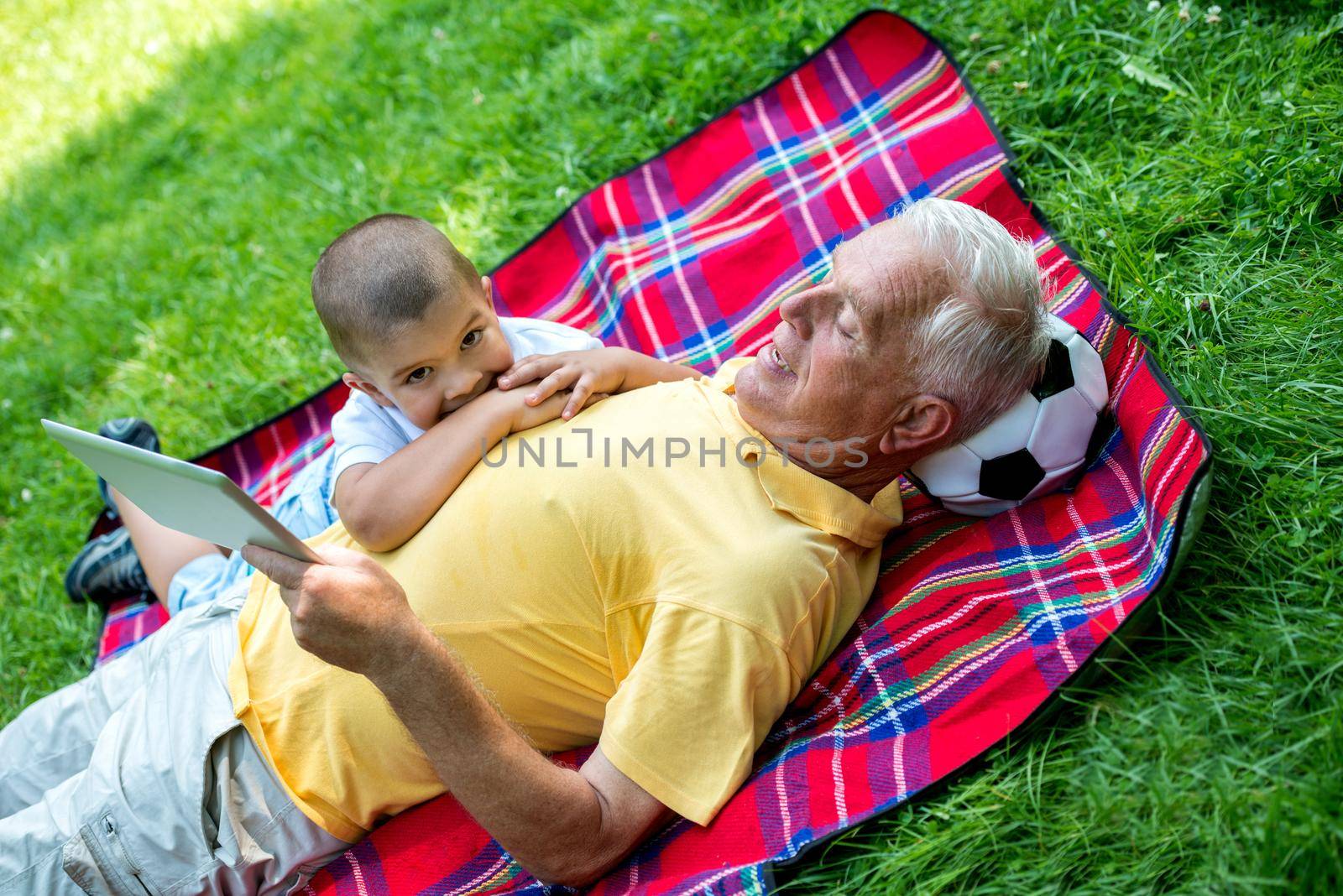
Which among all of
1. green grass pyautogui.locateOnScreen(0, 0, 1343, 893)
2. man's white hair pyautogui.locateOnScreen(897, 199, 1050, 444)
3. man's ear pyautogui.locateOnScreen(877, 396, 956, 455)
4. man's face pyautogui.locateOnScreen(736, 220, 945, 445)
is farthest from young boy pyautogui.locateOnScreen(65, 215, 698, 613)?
green grass pyautogui.locateOnScreen(0, 0, 1343, 893)

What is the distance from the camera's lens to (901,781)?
2.18 metres

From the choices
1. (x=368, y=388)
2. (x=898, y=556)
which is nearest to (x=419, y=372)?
(x=368, y=388)

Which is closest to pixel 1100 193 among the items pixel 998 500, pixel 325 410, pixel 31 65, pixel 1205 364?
pixel 1205 364

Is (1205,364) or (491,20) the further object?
(491,20)

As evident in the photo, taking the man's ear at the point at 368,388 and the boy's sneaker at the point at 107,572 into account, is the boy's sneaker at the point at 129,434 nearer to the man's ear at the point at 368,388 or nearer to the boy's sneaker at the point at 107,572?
the boy's sneaker at the point at 107,572

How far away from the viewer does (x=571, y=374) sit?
2.64 m

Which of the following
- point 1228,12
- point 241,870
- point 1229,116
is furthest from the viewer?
point 1228,12

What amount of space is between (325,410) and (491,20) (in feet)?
8.82

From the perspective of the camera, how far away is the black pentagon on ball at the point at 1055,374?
2.46 m

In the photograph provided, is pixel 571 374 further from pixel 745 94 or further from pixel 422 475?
pixel 745 94

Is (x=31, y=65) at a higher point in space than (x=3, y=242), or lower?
higher

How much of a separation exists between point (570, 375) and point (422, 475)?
1.51 feet

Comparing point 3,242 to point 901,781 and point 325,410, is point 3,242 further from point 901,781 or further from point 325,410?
point 901,781

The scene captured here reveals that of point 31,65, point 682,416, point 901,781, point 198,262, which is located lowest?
point 901,781
